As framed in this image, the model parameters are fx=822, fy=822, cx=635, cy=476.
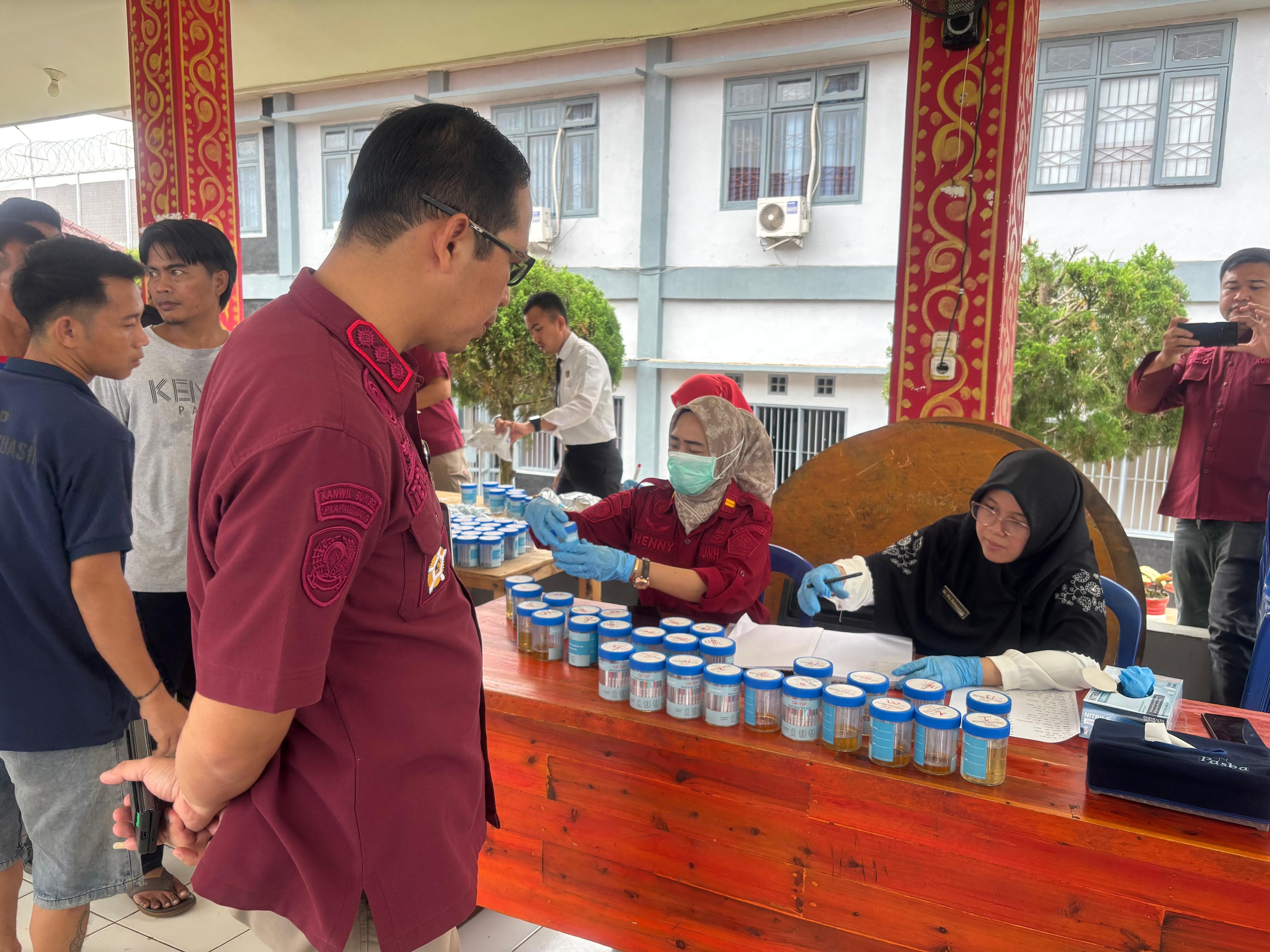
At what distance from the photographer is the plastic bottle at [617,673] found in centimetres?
158

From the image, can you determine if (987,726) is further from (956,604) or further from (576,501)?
(576,501)

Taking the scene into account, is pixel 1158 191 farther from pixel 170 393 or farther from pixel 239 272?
pixel 170 393

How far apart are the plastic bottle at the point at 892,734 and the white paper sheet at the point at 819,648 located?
0.27m

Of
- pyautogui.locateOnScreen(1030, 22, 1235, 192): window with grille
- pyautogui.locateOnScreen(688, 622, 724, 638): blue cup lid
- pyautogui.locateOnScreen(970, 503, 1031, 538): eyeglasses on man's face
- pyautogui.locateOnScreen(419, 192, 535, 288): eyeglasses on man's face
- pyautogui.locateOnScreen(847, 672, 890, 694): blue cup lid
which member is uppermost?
pyautogui.locateOnScreen(1030, 22, 1235, 192): window with grille

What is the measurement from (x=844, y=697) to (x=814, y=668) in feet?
0.39

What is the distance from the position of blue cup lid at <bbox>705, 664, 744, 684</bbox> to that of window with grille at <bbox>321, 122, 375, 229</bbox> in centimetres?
1026

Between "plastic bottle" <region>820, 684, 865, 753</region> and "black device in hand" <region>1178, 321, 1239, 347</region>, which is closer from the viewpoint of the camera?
"plastic bottle" <region>820, 684, 865, 753</region>

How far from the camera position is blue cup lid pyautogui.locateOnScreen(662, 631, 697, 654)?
5.24ft

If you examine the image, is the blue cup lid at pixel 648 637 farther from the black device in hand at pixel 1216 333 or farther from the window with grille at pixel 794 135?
the window with grille at pixel 794 135

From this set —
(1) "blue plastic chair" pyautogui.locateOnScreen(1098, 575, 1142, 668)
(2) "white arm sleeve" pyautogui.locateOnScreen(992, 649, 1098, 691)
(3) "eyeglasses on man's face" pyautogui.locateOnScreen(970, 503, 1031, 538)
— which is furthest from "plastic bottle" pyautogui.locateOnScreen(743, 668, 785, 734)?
(1) "blue plastic chair" pyautogui.locateOnScreen(1098, 575, 1142, 668)

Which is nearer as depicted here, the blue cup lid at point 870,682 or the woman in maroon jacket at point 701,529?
the blue cup lid at point 870,682

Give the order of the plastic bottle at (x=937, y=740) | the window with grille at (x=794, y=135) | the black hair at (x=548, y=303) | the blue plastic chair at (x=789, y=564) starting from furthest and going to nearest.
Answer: the window with grille at (x=794, y=135) → the black hair at (x=548, y=303) → the blue plastic chair at (x=789, y=564) → the plastic bottle at (x=937, y=740)

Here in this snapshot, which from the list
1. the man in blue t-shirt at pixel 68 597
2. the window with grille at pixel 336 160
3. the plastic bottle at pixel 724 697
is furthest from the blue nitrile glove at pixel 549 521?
the window with grille at pixel 336 160

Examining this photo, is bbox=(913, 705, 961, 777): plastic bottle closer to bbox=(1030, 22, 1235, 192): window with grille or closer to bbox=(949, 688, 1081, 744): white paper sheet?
bbox=(949, 688, 1081, 744): white paper sheet
